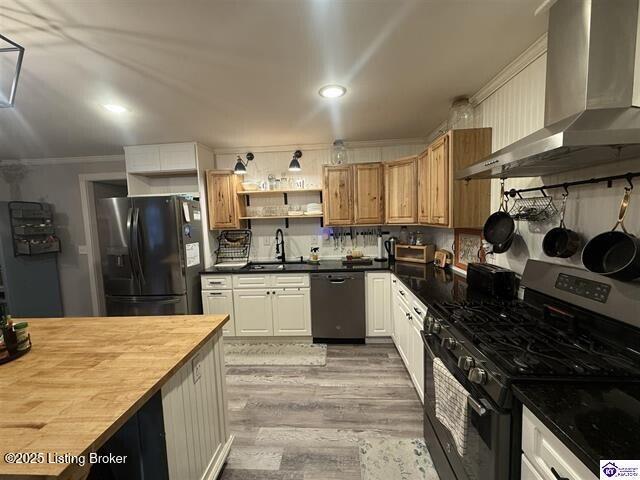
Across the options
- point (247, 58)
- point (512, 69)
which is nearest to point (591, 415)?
point (512, 69)

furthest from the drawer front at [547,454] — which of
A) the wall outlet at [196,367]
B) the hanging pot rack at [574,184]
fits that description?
the wall outlet at [196,367]

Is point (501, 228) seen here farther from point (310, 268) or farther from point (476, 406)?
point (310, 268)

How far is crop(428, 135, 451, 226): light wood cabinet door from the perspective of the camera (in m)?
2.24

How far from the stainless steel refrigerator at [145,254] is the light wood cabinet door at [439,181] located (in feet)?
8.75

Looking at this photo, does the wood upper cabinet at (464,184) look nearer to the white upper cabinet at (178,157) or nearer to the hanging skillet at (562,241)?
the hanging skillet at (562,241)

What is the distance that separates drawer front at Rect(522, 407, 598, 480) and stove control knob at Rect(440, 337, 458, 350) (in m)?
0.41

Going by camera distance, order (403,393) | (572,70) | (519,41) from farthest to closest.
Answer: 1. (403,393)
2. (519,41)
3. (572,70)

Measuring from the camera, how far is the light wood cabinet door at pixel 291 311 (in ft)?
10.7

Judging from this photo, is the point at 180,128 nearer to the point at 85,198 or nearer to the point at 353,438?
the point at 85,198

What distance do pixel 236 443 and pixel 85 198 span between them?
3.98 meters

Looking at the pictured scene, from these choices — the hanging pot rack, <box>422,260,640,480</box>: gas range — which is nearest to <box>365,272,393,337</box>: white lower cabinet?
<box>422,260,640,480</box>: gas range

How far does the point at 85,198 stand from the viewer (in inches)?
153

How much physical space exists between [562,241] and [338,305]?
7.16 ft

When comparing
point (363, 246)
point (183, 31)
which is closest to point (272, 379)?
point (363, 246)
